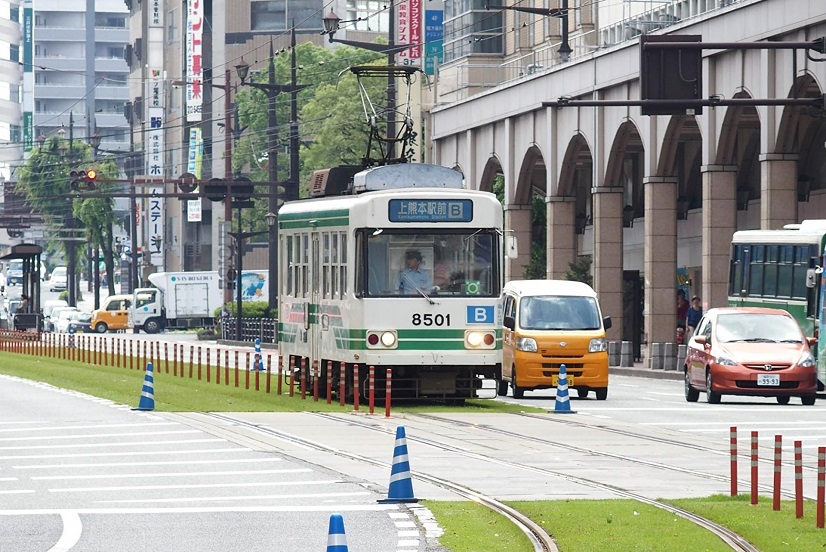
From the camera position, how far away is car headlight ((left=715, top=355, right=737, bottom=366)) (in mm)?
32656

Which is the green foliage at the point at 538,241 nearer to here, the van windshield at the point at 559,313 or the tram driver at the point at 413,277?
the van windshield at the point at 559,313

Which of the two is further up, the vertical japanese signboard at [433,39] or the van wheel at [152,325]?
the vertical japanese signboard at [433,39]

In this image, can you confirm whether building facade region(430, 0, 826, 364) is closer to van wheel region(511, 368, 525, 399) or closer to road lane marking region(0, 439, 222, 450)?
van wheel region(511, 368, 525, 399)

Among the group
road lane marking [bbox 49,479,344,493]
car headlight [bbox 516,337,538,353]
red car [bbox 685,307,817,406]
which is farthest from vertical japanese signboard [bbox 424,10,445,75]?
road lane marking [bbox 49,479,344,493]

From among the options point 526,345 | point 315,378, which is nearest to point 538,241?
point 526,345

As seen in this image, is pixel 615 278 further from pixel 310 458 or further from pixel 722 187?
pixel 310 458

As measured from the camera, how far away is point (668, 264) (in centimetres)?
5547

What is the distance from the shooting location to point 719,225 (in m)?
51.4

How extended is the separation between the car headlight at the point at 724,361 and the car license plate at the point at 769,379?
0.48 metres

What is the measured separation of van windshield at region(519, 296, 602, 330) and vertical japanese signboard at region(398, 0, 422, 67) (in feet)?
146

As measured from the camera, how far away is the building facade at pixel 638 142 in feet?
156

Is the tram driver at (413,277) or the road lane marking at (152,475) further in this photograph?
the tram driver at (413,277)

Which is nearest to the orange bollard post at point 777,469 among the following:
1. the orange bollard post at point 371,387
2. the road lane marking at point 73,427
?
the road lane marking at point 73,427

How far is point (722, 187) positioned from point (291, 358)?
19943mm
